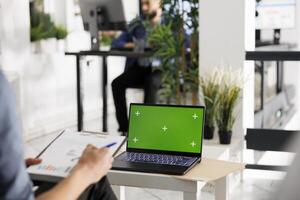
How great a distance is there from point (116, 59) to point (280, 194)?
7.35 m

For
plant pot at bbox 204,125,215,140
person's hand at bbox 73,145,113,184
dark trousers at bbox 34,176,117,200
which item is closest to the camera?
person's hand at bbox 73,145,113,184

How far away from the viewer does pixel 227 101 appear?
154 inches

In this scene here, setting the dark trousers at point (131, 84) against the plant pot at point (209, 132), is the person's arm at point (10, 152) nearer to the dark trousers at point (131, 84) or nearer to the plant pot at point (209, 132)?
the plant pot at point (209, 132)

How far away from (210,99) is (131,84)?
6.62ft

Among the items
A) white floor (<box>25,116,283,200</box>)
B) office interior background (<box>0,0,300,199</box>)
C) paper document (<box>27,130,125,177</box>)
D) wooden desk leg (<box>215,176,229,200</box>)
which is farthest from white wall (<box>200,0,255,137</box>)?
paper document (<box>27,130,125,177</box>)

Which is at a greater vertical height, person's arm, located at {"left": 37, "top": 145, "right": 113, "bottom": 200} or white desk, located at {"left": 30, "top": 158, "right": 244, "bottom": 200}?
person's arm, located at {"left": 37, "top": 145, "right": 113, "bottom": 200}

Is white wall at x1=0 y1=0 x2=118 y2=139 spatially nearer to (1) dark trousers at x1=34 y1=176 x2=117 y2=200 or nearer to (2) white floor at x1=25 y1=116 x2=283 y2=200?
(2) white floor at x1=25 y1=116 x2=283 y2=200

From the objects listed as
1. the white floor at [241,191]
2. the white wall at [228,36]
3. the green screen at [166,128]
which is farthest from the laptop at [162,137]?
the white wall at [228,36]

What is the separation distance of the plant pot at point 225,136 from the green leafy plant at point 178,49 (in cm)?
57

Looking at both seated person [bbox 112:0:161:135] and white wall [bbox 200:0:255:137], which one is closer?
white wall [bbox 200:0:255:137]

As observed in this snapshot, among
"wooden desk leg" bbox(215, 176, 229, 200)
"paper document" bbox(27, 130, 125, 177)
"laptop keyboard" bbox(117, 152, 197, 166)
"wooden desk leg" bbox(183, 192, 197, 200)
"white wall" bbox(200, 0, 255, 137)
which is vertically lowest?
"wooden desk leg" bbox(215, 176, 229, 200)

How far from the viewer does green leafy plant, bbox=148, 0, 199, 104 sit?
14.6 feet

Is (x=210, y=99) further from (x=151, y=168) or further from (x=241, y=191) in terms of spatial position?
(x=151, y=168)

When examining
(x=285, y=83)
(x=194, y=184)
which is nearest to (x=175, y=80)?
(x=194, y=184)
